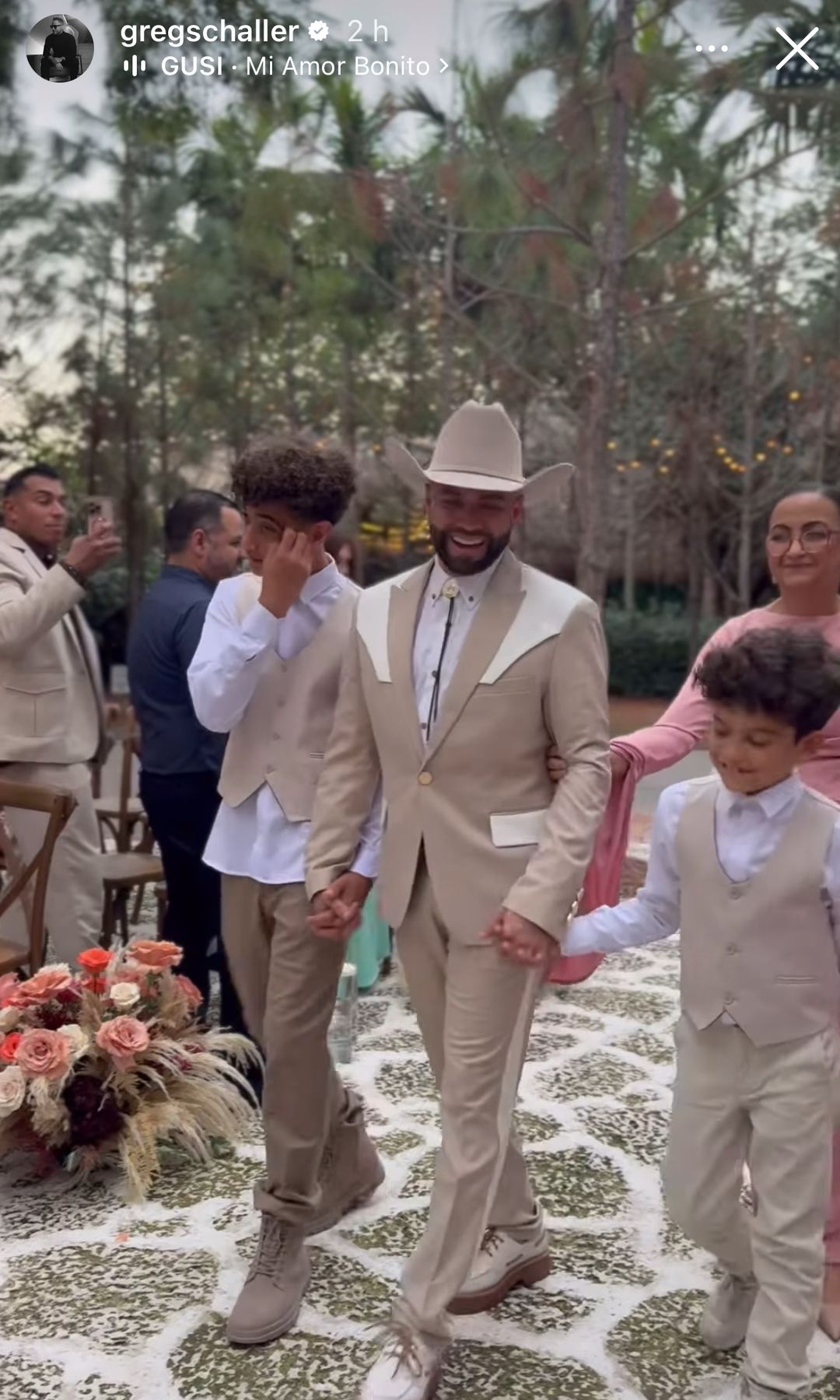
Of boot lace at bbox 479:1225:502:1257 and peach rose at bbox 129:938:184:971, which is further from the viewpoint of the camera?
peach rose at bbox 129:938:184:971

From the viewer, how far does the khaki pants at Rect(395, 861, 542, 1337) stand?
2.24 metres

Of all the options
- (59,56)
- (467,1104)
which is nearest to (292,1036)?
(467,1104)

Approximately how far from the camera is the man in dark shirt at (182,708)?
3861mm

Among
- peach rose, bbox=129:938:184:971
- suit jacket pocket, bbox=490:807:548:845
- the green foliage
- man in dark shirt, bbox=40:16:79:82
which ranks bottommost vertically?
the green foliage

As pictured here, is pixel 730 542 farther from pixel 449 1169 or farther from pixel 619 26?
pixel 449 1169

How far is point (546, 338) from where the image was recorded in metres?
10.9

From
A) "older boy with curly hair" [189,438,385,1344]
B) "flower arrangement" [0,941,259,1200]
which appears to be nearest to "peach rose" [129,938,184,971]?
"flower arrangement" [0,941,259,1200]

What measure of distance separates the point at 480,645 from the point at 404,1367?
1.37 metres

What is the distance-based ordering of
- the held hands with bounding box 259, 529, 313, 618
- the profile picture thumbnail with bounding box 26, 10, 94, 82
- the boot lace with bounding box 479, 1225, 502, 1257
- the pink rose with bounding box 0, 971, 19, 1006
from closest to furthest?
1. the held hands with bounding box 259, 529, 313, 618
2. the boot lace with bounding box 479, 1225, 502, 1257
3. the pink rose with bounding box 0, 971, 19, 1006
4. the profile picture thumbnail with bounding box 26, 10, 94, 82

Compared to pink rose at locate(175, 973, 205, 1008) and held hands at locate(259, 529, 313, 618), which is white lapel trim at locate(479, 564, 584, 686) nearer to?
held hands at locate(259, 529, 313, 618)

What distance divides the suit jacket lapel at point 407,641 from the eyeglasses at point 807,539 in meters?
0.81

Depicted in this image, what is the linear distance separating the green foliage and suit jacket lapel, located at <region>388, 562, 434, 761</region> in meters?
15.6

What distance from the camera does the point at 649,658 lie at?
17953 mm

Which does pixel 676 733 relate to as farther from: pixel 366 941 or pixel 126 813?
pixel 126 813
